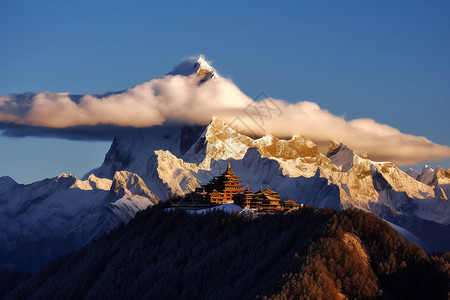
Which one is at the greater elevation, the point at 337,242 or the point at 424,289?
the point at 337,242

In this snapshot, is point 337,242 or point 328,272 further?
point 337,242

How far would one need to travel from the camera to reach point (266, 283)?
19412 cm

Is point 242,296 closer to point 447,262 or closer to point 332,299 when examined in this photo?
point 332,299

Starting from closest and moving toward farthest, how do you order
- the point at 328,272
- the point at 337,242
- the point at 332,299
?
the point at 332,299 → the point at 328,272 → the point at 337,242

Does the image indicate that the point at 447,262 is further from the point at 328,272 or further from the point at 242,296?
the point at 242,296

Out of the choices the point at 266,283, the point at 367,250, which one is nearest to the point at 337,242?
the point at 367,250

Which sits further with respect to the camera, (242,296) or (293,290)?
(242,296)

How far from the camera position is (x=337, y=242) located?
198750 mm

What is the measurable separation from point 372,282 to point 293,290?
18.4m

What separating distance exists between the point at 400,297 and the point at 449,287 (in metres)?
11.4

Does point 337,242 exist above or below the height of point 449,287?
above

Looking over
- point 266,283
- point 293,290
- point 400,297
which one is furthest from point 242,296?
point 400,297

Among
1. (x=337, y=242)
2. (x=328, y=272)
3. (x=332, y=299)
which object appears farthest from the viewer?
(x=337, y=242)

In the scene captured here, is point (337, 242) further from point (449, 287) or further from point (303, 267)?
point (449, 287)
